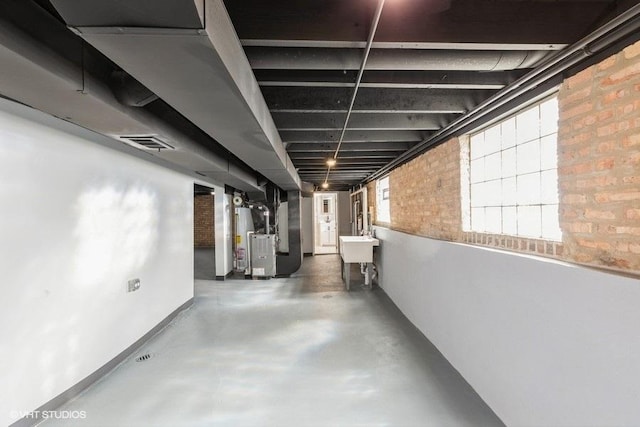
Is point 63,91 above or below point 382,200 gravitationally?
above

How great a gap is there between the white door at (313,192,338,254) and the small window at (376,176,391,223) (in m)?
3.94

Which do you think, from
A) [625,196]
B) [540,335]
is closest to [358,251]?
[540,335]

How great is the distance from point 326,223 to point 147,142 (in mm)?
9107

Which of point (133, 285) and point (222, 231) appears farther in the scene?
point (222, 231)

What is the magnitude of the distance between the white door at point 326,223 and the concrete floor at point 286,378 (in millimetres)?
6647

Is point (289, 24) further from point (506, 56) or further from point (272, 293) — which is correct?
point (272, 293)

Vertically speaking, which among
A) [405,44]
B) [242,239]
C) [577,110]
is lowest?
[242,239]

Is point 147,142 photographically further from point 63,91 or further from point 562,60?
point 562,60

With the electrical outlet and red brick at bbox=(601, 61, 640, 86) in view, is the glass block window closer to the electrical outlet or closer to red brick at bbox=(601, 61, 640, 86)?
red brick at bbox=(601, 61, 640, 86)

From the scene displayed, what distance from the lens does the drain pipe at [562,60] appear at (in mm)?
1299

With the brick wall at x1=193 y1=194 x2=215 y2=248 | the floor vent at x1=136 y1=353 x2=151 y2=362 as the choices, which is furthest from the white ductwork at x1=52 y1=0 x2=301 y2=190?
the brick wall at x1=193 y1=194 x2=215 y2=248

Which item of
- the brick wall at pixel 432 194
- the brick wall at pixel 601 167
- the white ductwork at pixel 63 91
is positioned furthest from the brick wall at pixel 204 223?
the brick wall at pixel 601 167

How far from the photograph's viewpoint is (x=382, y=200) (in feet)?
22.7

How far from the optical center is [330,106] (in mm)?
2588
